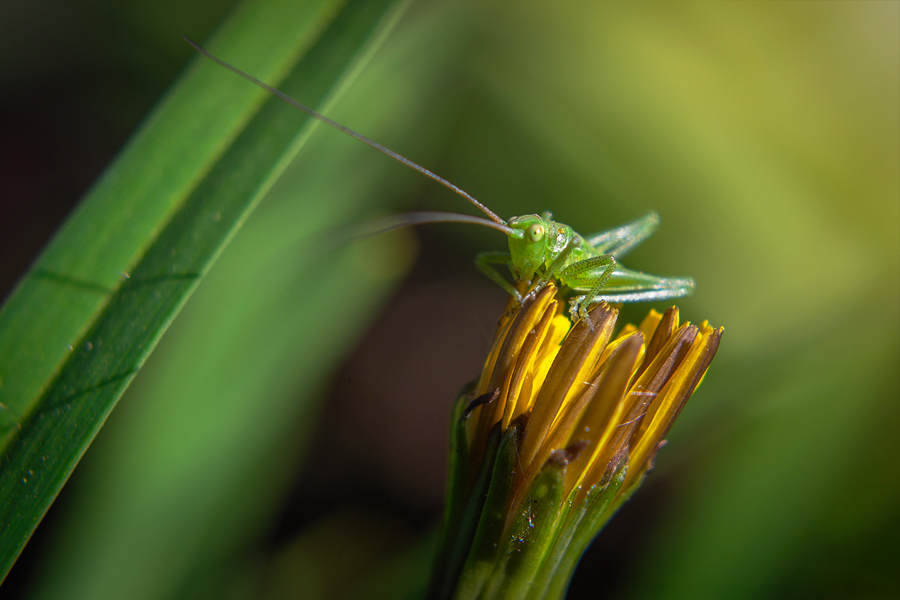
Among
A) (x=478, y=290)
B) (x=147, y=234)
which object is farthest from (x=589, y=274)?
(x=147, y=234)

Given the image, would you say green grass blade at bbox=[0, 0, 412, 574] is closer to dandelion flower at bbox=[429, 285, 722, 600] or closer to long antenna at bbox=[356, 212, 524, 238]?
long antenna at bbox=[356, 212, 524, 238]

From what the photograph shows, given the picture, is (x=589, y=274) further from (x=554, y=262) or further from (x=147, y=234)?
(x=147, y=234)

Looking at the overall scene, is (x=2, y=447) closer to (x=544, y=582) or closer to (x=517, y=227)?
(x=544, y=582)

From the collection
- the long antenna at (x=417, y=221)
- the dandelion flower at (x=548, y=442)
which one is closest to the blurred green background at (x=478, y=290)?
the long antenna at (x=417, y=221)

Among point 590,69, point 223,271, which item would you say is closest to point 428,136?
point 590,69

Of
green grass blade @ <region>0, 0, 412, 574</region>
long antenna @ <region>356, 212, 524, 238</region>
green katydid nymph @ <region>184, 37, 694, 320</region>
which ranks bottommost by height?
green grass blade @ <region>0, 0, 412, 574</region>

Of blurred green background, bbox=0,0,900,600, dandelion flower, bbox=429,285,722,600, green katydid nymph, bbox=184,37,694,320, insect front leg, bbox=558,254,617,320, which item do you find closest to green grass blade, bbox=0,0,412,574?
green katydid nymph, bbox=184,37,694,320
